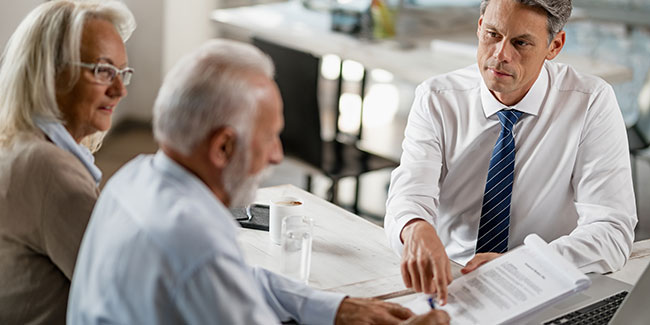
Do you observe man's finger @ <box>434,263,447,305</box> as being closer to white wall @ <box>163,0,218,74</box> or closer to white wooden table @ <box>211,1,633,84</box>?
white wooden table @ <box>211,1,633,84</box>

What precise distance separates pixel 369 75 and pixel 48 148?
4.97m

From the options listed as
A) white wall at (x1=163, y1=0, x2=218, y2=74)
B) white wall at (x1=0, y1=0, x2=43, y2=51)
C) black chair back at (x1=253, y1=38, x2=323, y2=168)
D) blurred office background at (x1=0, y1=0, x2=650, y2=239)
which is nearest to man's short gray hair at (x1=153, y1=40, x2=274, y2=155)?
black chair back at (x1=253, y1=38, x2=323, y2=168)

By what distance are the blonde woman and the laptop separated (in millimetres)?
850

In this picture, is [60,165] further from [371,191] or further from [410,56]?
[371,191]

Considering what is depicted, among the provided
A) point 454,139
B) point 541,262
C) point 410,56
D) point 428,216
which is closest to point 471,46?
point 410,56

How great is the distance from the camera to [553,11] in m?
1.93

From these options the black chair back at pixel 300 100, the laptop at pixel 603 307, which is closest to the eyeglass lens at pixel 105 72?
the laptop at pixel 603 307

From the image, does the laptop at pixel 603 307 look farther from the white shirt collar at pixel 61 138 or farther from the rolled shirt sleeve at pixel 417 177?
the white shirt collar at pixel 61 138

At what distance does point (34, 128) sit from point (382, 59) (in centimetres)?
247

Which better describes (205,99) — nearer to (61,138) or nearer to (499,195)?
(61,138)

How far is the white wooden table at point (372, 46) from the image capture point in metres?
3.71

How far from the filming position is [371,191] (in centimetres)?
462

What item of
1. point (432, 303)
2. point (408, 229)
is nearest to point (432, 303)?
point (432, 303)

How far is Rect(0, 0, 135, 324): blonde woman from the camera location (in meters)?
1.46
